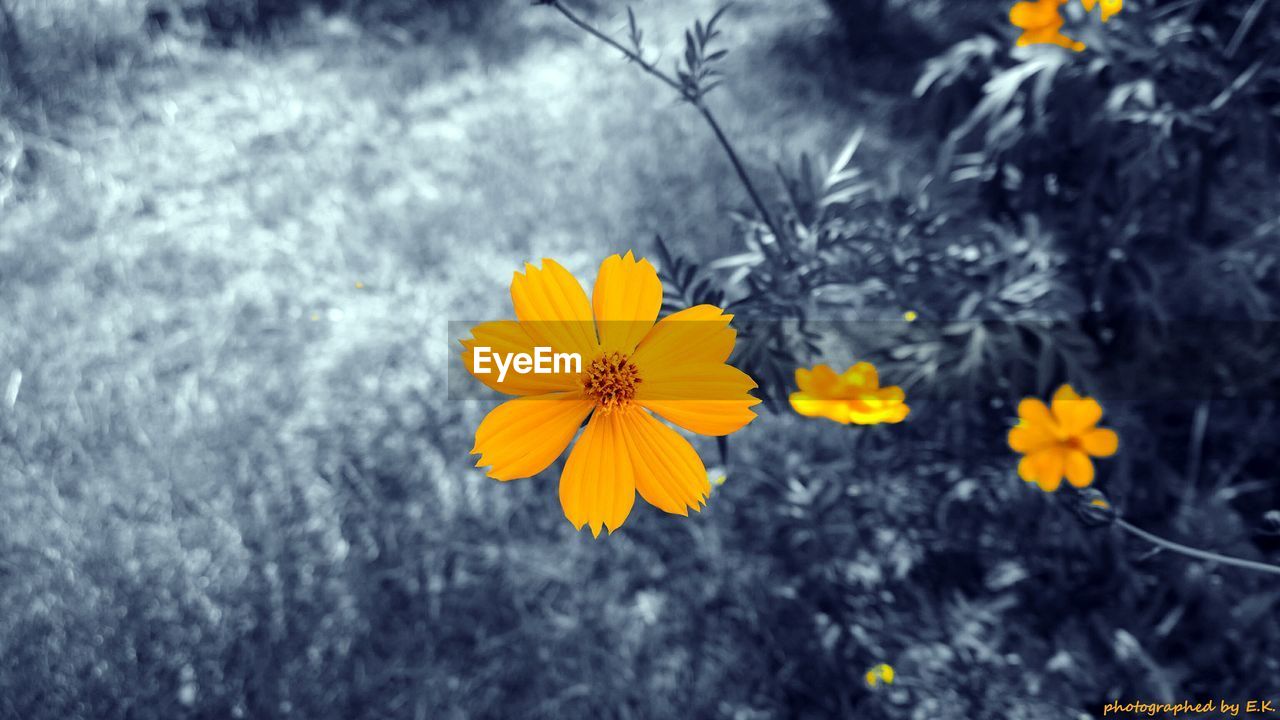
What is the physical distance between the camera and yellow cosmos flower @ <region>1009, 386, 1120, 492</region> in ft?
3.46

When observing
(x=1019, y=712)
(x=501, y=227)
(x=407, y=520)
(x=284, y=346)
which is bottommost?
(x=1019, y=712)

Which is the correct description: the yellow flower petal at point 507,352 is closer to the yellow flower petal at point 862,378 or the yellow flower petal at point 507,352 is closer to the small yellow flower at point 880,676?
the yellow flower petal at point 862,378

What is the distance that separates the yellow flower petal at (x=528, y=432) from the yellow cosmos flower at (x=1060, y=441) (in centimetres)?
74

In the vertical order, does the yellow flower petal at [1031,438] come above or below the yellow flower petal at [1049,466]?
above

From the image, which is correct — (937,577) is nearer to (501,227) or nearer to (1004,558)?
(1004,558)

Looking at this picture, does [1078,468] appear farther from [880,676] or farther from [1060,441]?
[880,676]

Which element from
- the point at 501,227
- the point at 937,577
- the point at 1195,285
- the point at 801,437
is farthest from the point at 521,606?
the point at 1195,285

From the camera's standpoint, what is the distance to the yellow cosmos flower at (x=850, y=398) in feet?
2.99

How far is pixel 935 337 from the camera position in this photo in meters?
1.34

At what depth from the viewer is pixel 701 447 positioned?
1.75 metres

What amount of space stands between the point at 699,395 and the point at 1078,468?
72cm

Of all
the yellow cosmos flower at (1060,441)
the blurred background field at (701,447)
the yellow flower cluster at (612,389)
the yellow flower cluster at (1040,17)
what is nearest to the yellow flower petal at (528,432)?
the yellow flower cluster at (612,389)

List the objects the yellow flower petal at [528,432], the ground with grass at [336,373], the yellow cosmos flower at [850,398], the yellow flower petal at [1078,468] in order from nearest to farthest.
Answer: the yellow flower petal at [528,432] → the yellow cosmos flower at [850,398] → the yellow flower petal at [1078,468] → the ground with grass at [336,373]

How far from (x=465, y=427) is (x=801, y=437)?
70 centimetres
